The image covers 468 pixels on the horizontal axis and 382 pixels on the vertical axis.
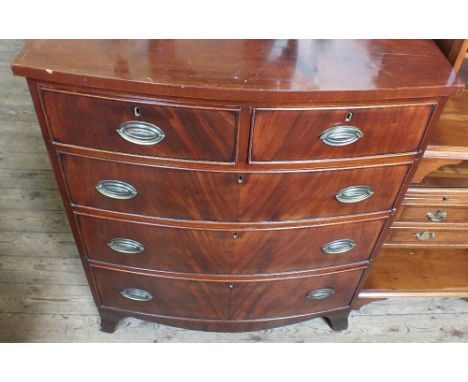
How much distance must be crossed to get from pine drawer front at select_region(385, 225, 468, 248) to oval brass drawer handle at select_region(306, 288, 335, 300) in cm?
24

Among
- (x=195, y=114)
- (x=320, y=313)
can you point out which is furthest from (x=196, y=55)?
(x=320, y=313)

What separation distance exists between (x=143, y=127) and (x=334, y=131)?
40 centimetres

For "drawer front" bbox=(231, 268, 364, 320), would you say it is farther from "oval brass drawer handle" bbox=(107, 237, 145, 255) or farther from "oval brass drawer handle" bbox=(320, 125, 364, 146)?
"oval brass drawer handle" bbox=(320, 125, 364, 146)

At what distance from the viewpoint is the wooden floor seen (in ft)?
5.36

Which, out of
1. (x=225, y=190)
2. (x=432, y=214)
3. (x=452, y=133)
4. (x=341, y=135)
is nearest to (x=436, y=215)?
(x=432, y=214)

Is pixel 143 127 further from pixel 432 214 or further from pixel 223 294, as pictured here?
pixel 432 214

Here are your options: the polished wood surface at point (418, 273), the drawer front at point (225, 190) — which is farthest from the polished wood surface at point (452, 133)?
the polished wood surface at point (418, 273)

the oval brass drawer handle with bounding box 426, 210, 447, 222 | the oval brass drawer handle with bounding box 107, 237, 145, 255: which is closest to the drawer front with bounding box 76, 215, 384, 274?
the oval brass drawer handle with bounding box 107, 237, 145, 255

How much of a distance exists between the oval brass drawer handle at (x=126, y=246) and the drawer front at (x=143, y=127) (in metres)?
0.33

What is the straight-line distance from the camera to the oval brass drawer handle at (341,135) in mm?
962

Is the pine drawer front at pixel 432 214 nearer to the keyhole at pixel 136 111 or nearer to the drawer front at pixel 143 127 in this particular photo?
the drawer front at pixel 143 127

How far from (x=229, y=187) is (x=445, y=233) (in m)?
0.85

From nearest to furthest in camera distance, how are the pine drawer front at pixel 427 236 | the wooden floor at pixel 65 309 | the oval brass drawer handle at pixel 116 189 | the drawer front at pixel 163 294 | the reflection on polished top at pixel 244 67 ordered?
the reflection on polished top at pixel 244 67
the oval brass drawer handle at pixel 116 189
the drawer front at pixel 163 294
the pine drawer front at pixel 427 236
the wooden floor at pixel 65 309
